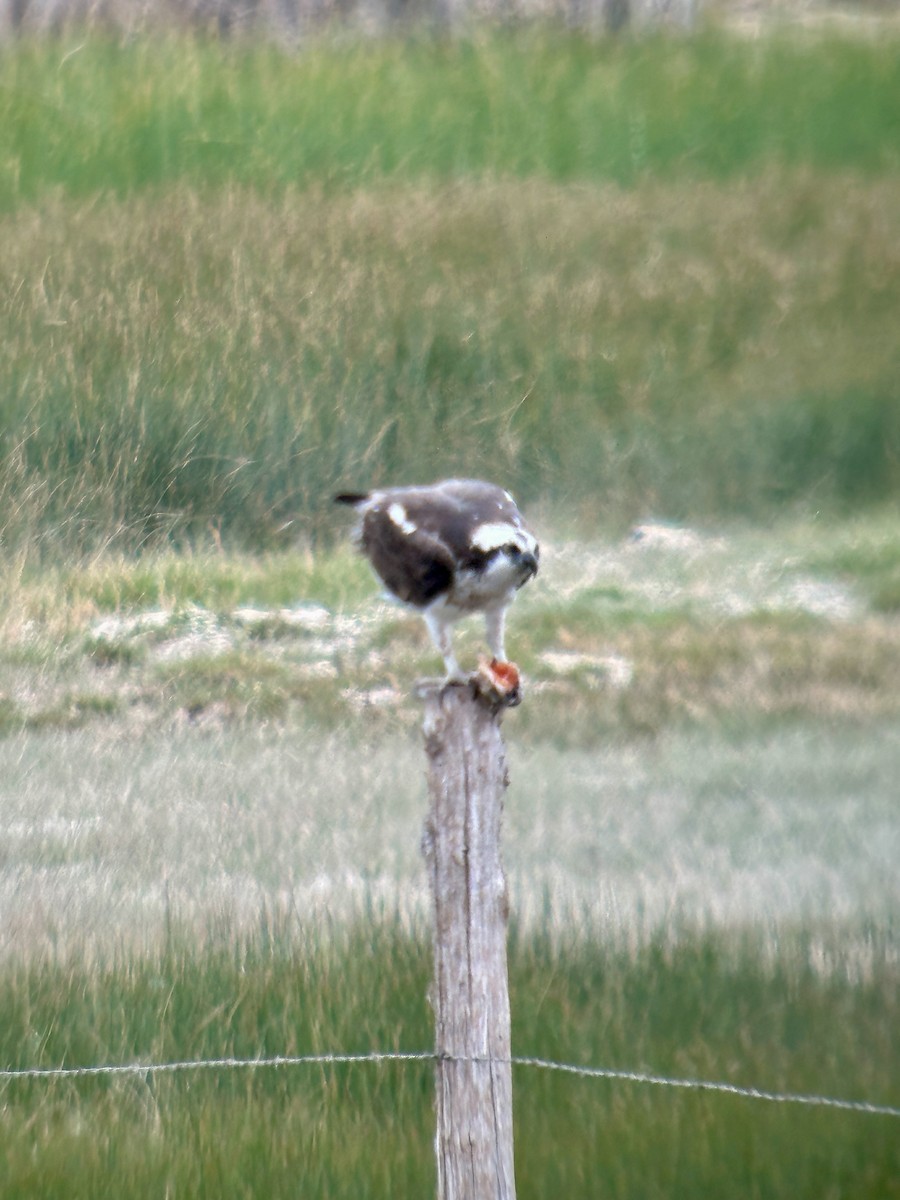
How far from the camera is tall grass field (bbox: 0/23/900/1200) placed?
3.71m

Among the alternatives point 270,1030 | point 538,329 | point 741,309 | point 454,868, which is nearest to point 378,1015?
point 270,1030

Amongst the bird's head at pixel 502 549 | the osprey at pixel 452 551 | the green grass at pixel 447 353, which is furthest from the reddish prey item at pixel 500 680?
the green grass at pixel 447 353

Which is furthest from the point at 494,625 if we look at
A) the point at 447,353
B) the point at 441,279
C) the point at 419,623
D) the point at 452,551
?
the point at 441,279

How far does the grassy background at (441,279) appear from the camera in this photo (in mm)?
7820

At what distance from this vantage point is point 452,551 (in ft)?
10.7

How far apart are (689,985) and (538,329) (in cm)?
502

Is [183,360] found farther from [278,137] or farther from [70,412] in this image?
[278,137]

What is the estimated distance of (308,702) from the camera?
629 cm

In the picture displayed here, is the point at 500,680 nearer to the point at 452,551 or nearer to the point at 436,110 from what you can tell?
the point at 452,551

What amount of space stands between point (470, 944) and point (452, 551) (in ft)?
3.02

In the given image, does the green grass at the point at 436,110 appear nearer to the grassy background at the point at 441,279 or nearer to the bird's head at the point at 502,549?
the grassy background at the point at 441,279

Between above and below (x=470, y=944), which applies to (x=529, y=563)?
above

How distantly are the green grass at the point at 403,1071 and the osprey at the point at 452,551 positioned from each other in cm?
96

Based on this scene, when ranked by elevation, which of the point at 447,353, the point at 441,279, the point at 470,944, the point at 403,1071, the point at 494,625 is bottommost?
the point at 403,1071
